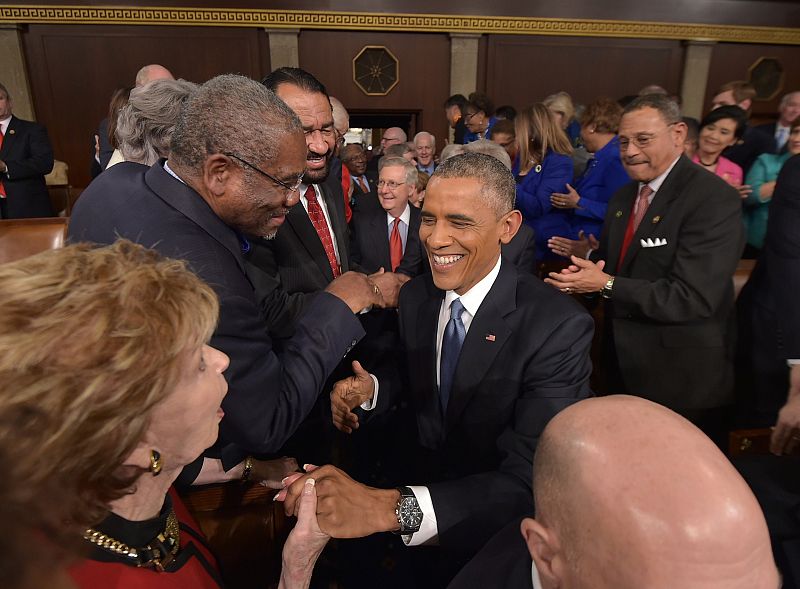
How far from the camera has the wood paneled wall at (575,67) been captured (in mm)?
8625

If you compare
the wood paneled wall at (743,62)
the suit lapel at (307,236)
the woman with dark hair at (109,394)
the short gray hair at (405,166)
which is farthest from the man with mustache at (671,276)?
the wood paneled wall at (743,62)

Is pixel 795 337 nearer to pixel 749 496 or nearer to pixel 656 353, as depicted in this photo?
pixel 656 353

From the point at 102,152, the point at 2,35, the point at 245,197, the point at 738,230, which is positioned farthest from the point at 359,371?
the point at 2,35

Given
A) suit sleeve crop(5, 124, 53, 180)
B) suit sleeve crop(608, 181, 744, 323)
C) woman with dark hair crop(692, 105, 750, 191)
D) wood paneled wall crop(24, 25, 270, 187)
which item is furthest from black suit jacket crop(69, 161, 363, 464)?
wood paneled wall crop(24, 25, 270, 187)

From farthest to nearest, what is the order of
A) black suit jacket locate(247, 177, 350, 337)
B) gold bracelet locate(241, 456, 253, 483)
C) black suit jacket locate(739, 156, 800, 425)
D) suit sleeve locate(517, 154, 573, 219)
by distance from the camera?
suit sleeve locate(517, 154, 573, 219) < black suit jacket locate(739, 156, 800, 425) < black suit jacket locate(247, 177, 350, 337) < gold bracelet locate(241, 456, 253, 483)

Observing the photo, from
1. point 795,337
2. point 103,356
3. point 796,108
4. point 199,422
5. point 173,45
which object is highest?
point 173,45

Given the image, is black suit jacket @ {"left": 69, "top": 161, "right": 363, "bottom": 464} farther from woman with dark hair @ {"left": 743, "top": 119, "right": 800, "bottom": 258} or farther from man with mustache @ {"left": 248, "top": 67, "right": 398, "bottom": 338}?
woman with dark hair @ {"left": 743, "top": 119, "right": 800, "bottom": 258}

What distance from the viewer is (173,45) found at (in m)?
7.88

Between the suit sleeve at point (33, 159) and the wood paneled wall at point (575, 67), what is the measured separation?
6.44m

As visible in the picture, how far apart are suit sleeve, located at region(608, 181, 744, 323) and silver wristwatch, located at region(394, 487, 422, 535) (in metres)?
1.56

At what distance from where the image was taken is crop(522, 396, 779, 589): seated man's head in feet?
2.21

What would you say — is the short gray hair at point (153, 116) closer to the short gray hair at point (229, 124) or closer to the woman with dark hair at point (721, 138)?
the short gray hair at point (229, 124)

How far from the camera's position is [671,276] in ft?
7.86

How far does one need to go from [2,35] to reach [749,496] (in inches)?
386
